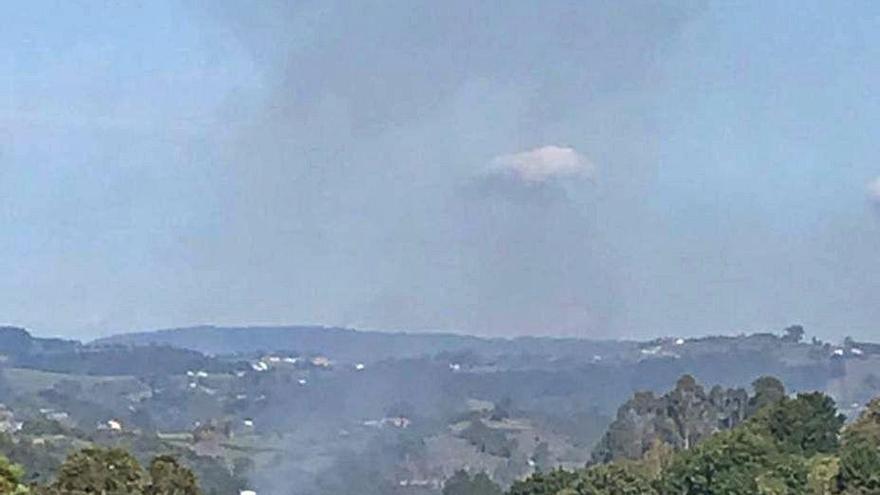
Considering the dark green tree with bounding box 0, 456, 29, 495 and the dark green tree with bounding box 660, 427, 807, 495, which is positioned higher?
the dark green tree with bounding box 660, 427, 807, 495

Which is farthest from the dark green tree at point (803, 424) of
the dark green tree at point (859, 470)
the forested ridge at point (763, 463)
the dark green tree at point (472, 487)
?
the dark green tree at point (472, 487)

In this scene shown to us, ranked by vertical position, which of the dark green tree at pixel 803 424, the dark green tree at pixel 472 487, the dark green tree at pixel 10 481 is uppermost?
the dark green tree at pixel 803 424

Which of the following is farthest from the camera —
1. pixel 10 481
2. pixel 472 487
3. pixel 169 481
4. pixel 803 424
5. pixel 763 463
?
pixel 472 487

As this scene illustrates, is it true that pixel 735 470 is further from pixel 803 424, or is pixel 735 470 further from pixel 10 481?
pixel 10 481

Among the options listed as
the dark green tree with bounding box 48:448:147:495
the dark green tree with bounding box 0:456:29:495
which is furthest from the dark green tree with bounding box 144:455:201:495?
the dark green tree with bounding box 0:456:29:495

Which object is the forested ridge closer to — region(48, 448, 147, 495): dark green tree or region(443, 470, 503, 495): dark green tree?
region(443, 470, 503, 495): dark green tree

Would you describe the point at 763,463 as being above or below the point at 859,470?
above

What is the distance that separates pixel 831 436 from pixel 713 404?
132ft

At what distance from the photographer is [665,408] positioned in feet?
564

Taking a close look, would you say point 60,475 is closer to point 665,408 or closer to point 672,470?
point 672,470

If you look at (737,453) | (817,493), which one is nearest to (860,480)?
(817,493)

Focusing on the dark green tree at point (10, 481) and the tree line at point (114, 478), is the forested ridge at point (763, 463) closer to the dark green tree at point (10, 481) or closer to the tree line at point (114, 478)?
the tree line at point (114, 478)

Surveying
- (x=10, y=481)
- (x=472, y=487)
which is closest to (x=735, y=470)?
(x=10, y=481)

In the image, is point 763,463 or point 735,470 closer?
point 735,470
